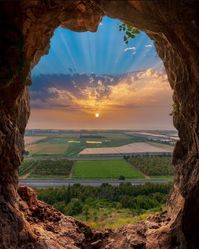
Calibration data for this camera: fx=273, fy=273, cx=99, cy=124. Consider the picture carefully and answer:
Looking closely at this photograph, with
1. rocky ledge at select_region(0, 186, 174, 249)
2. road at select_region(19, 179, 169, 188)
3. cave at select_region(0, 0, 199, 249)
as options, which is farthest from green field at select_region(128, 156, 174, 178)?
cave at select_region(0, 0, 199, 249)

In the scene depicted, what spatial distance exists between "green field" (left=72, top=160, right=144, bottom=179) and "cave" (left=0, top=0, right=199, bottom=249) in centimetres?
6074

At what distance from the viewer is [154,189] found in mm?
53625

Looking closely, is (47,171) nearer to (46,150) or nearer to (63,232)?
(46,150)

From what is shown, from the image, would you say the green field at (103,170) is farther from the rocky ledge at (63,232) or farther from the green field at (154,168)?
the rocky ledge at (63,232)

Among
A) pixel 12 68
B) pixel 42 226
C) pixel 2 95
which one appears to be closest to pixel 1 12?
pixel 12 68

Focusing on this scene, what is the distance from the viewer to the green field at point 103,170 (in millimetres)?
80675

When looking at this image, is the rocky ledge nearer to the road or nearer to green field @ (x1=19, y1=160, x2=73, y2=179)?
the road

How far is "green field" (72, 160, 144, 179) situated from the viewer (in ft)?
265

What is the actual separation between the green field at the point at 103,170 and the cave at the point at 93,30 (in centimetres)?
6074

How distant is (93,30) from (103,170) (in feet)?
247

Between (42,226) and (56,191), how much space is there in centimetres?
3397

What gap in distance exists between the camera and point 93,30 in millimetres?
18453

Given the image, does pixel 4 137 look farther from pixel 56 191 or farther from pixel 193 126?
pixel 56 191

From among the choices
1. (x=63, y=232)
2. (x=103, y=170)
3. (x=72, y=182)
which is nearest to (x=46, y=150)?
(x=103, y=170)
